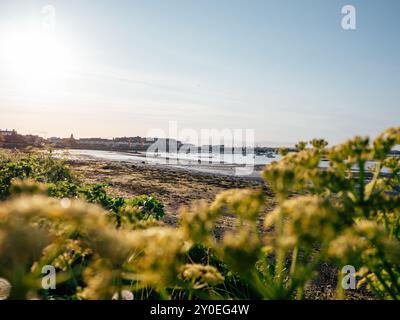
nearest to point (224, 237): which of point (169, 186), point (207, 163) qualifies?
point (169, 186)

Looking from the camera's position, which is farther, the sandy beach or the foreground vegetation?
the sandy beach

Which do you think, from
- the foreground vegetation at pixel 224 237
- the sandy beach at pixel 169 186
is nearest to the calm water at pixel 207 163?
the sandy beach at pixel 169 186

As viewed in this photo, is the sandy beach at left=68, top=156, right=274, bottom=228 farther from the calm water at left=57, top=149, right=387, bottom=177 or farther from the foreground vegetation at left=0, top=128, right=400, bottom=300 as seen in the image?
the calm water at left=57, top=149, right=387, bottom=177

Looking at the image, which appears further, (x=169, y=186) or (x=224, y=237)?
(x=169, y=186)

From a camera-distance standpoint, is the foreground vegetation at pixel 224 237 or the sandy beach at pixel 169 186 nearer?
the foreground vegetation at pixel 224 237

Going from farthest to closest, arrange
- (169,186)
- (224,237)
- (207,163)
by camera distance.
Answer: (207,163)
(169,186)
(224,237)

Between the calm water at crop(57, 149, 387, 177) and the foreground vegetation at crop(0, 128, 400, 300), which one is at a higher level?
the foreground vegetation at crop(0, 128, 400, 300)

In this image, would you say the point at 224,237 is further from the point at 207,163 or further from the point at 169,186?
the point at 207,163

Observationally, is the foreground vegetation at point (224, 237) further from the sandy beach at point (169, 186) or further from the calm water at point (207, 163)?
the calm water at point (207, 163)

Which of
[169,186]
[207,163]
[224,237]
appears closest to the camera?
[224,237]

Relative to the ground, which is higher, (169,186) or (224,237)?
(224,237)

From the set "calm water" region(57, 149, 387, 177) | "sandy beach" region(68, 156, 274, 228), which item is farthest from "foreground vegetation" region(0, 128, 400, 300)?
"calm water" region(57, 149, 387, 177)
